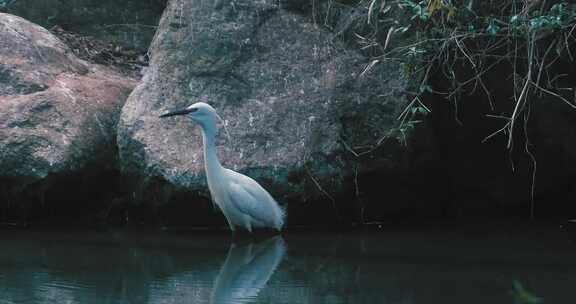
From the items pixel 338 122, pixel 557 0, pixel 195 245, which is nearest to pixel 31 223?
pixel 195 245

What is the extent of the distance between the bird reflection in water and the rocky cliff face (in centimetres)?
163

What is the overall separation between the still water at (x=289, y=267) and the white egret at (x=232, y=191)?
6.8 inches

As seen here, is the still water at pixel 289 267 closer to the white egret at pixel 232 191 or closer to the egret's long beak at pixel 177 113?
the white egret at pixel 232 191

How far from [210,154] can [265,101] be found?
811mm

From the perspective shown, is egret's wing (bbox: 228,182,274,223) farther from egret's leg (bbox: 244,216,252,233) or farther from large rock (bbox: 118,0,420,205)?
large rock (bbox: 118,0,420,205)

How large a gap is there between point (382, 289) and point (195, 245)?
1983 millimetres

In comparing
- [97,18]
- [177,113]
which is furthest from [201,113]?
[97,18]

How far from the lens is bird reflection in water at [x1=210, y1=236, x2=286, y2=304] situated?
541cm

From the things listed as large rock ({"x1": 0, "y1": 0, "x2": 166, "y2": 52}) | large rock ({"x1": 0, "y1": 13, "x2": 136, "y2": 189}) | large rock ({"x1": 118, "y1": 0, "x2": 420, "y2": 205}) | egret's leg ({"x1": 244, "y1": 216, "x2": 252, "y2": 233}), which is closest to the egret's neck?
large rock ({"x1": 118, "y1": 0, "x2": 420, "y2": 205})

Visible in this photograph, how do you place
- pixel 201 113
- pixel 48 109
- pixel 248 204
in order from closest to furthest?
pixel 248 204 → pixel 201 113 → pixel 48 109

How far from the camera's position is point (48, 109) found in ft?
26.3

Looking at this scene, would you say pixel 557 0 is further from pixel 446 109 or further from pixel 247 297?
pixel 247 297

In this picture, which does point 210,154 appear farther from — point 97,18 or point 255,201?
point 97,18

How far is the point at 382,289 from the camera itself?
550 centimetres
